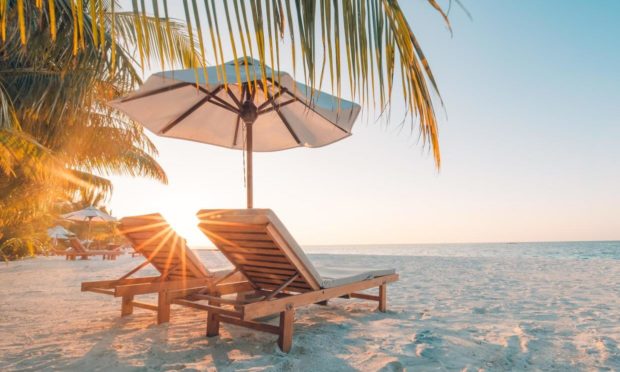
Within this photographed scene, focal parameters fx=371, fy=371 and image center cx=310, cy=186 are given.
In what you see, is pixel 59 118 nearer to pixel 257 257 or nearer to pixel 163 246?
pixel 163 246

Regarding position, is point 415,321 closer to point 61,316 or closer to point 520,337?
point 520,337

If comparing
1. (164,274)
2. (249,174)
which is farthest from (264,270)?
(249,174)

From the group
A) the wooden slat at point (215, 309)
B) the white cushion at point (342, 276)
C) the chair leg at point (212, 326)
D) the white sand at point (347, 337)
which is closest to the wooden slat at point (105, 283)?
the white sand at point (347, 337)

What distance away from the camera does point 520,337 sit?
10.5 ft

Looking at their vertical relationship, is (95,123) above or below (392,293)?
above

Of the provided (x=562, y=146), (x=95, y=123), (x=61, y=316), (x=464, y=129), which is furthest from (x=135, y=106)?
(x=562, y=146)

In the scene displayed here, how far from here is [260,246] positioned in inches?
119

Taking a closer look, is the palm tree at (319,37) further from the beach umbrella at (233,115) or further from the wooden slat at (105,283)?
the wooden slat at (105,283)

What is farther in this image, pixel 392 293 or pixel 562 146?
pixel 562 146

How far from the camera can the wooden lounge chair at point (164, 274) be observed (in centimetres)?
348

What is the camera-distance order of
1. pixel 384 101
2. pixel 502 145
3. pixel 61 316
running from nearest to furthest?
pixel 384 101 < pixel 61 316 < pixel 502 145

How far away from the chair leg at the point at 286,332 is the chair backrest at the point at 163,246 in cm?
121

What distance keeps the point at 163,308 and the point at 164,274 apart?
1.36 feet

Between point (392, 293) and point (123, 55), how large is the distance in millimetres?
5268
